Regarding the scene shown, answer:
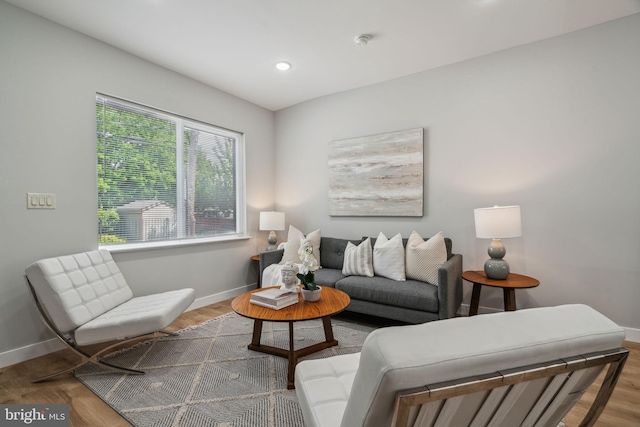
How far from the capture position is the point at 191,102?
3592 millimetres

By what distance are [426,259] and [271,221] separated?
213 cm

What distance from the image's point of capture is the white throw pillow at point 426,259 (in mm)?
2906

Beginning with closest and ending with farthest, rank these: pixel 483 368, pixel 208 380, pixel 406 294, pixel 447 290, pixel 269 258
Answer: pixel 483 368
pixel 208 380
pixel 447 290
pixel 406 294
pixel 269 258

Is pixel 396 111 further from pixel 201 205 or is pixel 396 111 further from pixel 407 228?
pixel 201 205

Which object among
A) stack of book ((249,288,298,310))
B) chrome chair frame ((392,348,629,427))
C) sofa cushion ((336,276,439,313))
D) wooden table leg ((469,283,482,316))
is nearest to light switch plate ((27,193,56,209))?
stack of book ((249,288,298,310))

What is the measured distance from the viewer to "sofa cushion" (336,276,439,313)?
2648mm

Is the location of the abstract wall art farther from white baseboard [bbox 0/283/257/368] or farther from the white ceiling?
white baseboard [bbox 0/283/257/368]

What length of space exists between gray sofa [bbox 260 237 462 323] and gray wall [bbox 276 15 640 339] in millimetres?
642

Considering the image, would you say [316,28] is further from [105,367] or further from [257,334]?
[105,367]

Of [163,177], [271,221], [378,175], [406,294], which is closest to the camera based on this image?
[406,294]

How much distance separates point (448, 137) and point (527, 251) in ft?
4.65

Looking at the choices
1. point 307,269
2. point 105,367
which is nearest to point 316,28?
point 307,269

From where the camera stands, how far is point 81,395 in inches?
74.1

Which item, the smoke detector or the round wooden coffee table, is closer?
the round wooden coffee table
